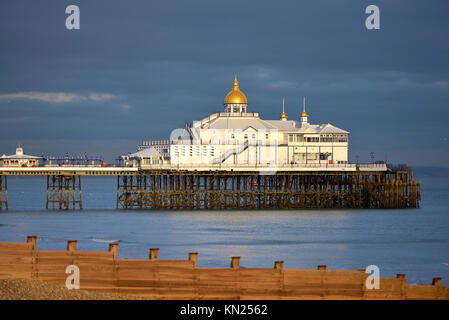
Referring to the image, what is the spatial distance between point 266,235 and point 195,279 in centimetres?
3308

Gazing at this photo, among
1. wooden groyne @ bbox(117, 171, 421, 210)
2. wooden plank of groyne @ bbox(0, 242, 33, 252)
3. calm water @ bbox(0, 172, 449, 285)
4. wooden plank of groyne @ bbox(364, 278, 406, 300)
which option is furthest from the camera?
wooden groyne @ bbox(117, 171, 421, 210)

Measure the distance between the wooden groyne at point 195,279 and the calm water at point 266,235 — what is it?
42.2 feet

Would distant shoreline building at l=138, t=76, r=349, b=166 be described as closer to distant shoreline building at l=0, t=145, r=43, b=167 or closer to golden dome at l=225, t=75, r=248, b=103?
golden dome at l=225, t=75, r=248, b=103

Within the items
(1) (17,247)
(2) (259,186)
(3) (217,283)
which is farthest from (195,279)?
(2) (259,186)

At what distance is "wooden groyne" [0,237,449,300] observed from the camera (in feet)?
80.0

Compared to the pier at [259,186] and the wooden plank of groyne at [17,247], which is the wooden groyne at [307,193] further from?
the wooden plank of groyne at [17,247]

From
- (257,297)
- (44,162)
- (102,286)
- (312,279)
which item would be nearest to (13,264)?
(102,286)

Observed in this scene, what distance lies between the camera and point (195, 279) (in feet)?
80.1

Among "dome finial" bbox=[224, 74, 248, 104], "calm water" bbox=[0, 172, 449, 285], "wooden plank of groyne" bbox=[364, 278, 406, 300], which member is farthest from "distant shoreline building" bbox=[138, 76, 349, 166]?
"wooden plank of groyne" bbox=[364, 278, 406, 300]

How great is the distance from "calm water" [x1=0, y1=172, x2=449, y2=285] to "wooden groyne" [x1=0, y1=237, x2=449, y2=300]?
12.9 metres

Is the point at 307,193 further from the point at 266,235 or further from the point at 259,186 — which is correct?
the point at 266,235

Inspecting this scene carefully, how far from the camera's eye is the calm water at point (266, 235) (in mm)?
44062

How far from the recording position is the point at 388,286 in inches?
982
